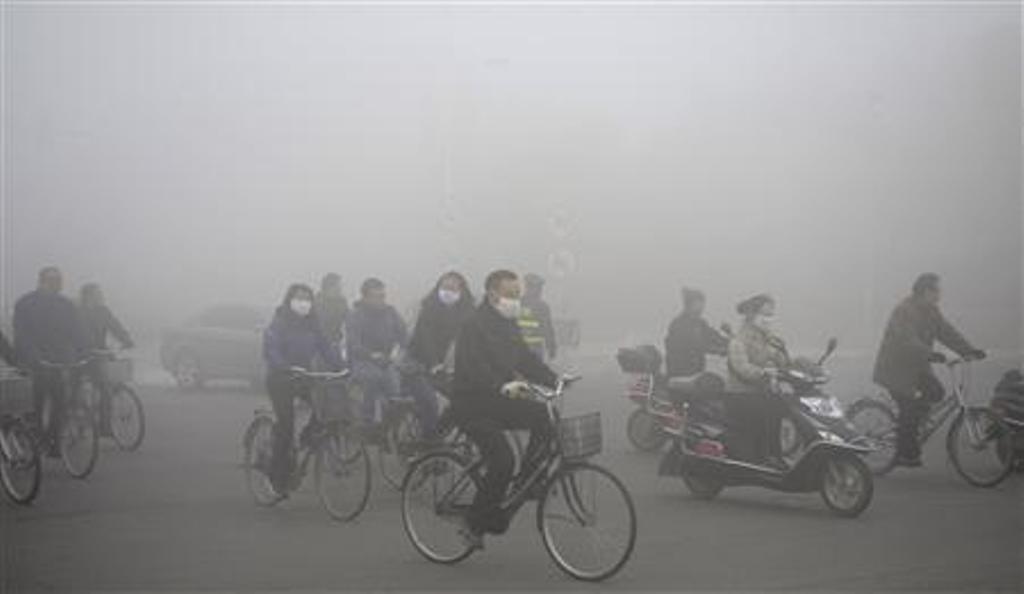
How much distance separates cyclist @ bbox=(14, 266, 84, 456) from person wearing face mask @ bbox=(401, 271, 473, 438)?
2.85 metres

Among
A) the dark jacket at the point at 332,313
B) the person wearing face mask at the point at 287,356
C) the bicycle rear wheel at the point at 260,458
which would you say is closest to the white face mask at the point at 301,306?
the person wearing face mask at the point at 287,356

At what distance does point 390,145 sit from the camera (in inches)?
1240

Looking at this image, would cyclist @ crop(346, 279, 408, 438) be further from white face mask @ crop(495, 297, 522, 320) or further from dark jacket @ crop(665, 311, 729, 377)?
white face mask @ crop(495, 297, 522, 320)

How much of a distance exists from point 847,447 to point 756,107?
24976mm

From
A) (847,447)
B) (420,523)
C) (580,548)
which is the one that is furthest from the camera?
(847,447)

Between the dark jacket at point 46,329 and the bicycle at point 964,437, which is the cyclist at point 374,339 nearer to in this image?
the dark jacket at point 46,329

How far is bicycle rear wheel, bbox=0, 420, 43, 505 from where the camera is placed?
891cm

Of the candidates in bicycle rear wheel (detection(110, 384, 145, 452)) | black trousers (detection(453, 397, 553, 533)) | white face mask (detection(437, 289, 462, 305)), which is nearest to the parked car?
bicycle rear wheel (detection(110, 384, 145, 452))

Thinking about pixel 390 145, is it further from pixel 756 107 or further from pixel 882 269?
pixel 882 269

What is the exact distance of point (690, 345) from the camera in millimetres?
12625

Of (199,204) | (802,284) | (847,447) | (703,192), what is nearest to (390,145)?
(199,204)

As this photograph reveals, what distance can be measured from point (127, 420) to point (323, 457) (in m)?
4.55

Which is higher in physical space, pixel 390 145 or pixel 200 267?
pixel 390 145

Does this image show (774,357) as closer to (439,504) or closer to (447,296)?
(447,296)
